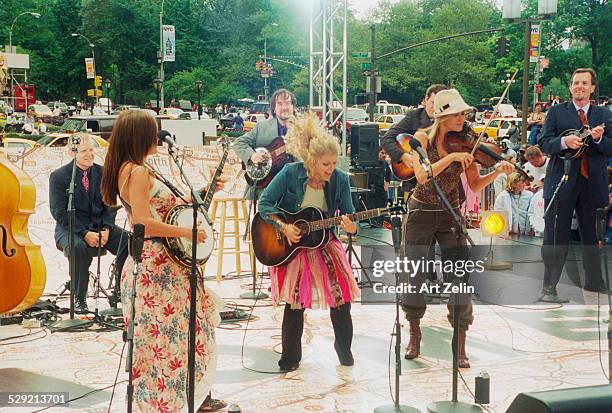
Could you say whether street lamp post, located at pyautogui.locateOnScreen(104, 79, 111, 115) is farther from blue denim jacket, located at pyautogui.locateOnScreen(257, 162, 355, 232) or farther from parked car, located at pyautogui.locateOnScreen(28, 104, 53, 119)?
blue denim jacket, located at pyautogui.locateOnScreen(257, 162, 355, 232)

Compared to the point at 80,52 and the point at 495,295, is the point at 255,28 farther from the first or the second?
the point at 495,295

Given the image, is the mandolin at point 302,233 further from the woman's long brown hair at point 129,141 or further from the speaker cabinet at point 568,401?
the speaker cabinet at point 568,401

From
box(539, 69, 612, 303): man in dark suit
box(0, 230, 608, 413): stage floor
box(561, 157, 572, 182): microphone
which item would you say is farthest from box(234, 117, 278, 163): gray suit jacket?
box(561, 157, 572, 182): microphone

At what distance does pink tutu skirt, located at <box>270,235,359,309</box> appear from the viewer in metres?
5.16

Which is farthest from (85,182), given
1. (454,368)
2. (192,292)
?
(454,368)

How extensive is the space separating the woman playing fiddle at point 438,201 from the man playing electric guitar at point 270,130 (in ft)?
6.90

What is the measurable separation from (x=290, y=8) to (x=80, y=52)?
4.55m

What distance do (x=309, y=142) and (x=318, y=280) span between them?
897mm

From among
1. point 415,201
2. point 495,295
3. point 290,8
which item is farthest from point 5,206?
point 290,8

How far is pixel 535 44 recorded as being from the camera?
66.2 ft

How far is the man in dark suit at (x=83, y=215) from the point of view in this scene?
21.9 feet

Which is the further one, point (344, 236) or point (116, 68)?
point (116, 68)

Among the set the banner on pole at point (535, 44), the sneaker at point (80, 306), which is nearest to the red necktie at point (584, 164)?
the sneaker at point (80, 306)

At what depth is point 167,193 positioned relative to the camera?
4.09 meters
